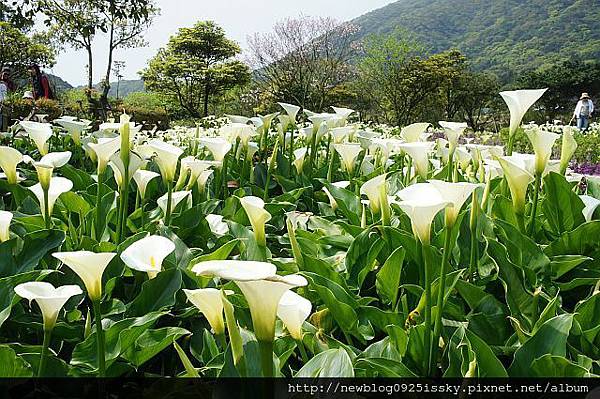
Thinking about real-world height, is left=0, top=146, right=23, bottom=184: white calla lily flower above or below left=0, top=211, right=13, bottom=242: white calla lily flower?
above

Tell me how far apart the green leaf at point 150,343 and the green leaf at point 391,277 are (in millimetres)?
393

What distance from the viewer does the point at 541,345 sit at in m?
0.81

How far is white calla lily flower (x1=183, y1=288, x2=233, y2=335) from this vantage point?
75 centimetres

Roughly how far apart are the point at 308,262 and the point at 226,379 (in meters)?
0.42

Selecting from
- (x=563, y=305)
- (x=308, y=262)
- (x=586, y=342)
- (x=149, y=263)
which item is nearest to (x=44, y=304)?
(x=149, y=263)

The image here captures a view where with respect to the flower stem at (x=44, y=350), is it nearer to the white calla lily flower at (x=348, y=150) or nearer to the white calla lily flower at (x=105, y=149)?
the white calla lily flower at (x=105, y=149)

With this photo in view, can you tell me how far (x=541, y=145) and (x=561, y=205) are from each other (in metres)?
0.20

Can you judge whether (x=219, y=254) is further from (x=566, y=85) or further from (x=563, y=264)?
(x=566, y=85)

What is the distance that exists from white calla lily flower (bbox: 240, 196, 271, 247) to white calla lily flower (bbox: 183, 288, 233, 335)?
10.4 inches

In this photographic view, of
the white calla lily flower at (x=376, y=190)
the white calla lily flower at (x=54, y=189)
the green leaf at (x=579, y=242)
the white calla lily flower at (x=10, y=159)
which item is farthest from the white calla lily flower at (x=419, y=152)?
the white calla lily flower at (x=10, y=159)

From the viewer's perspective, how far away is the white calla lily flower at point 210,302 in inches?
29.6

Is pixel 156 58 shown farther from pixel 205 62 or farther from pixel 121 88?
pixel 121 88

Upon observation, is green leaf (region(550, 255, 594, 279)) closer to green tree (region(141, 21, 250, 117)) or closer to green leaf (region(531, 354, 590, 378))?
Result: green leaf (region(531, 354, 590, 378))

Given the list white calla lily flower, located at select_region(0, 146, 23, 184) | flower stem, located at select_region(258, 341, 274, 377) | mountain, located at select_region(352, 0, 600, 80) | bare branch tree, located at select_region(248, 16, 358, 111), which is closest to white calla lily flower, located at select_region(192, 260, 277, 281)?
flower stem, located at select_region(258, 341, 274, 377)
